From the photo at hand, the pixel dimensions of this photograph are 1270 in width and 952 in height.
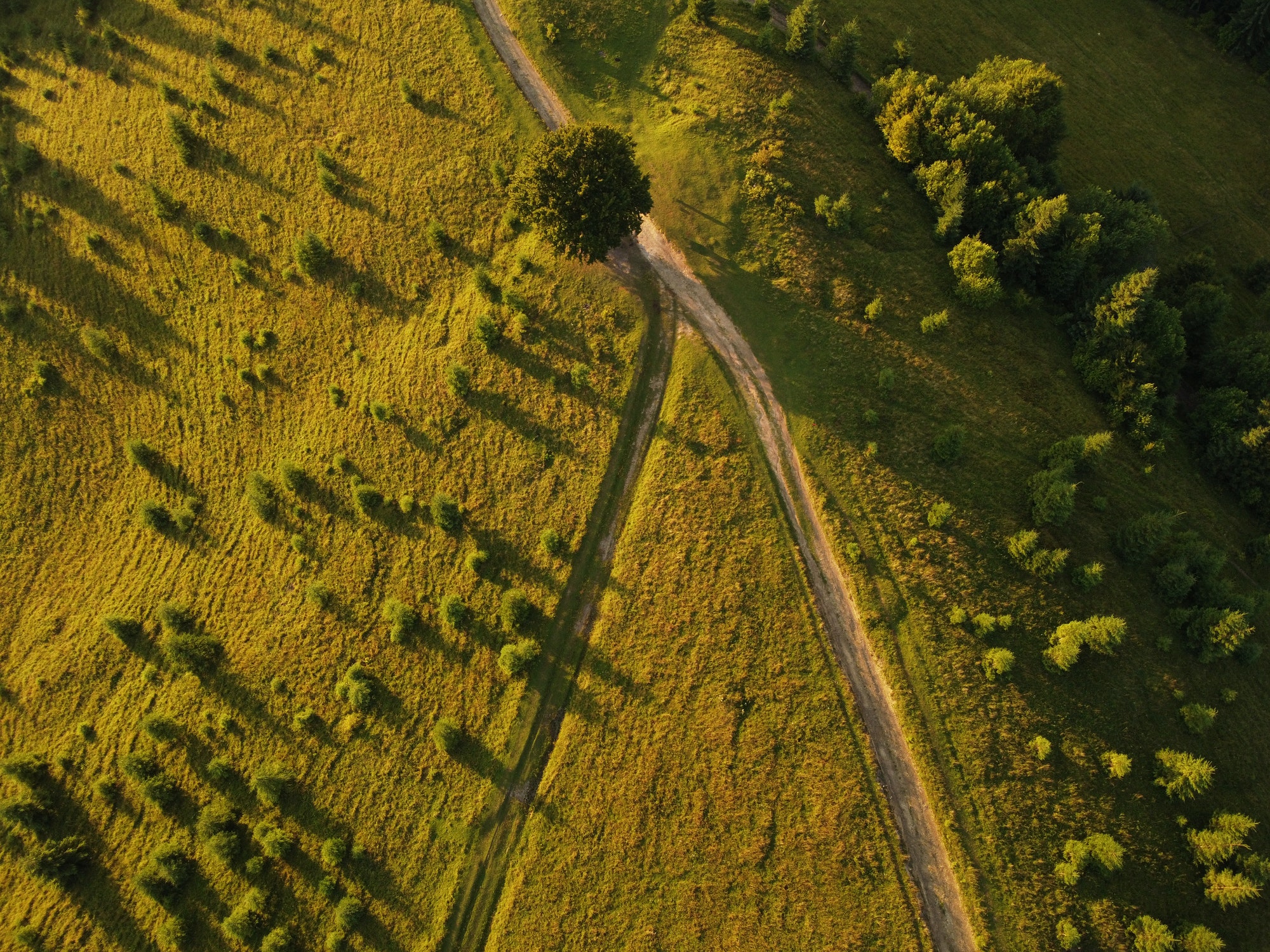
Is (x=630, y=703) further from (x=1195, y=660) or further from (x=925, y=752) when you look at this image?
(x=1195, y=660)

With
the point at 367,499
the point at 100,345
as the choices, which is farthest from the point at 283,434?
the point at 100,345

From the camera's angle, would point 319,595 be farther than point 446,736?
Yes

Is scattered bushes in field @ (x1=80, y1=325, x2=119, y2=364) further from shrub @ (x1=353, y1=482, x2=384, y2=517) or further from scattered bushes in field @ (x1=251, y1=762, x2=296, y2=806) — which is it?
scattered bushes in field @ (x1=251, y1=762, x2=296, y2=806)

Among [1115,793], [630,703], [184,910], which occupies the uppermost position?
[1115,793]

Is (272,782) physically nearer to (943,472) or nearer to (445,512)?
(445,512)

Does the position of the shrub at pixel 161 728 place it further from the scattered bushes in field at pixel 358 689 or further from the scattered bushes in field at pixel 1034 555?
the scattered bushes in field at pixel 1034 555

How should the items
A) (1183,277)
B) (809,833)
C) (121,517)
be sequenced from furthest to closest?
(1183,277) < (121,517) < (809,833)

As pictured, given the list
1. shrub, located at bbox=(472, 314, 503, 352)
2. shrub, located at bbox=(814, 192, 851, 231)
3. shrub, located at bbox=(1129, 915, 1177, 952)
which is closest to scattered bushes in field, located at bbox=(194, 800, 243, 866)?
shrub, located at bbox=(472, 314, 503, 352)

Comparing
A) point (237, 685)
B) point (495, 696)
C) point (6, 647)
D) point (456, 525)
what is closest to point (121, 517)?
point (6, 647)
